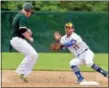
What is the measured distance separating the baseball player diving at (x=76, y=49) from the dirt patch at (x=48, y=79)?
1.03 feet

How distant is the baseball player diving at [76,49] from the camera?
1109 centimetres

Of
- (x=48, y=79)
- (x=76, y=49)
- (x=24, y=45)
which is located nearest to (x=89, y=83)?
(x=76, y=49)

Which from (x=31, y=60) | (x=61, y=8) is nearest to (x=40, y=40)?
(x=61, y=8)

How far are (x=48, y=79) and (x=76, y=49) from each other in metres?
1.14

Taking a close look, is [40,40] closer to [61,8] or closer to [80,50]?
[61,8]

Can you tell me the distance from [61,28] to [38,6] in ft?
17.0

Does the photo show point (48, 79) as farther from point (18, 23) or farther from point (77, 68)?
point (18, 23)

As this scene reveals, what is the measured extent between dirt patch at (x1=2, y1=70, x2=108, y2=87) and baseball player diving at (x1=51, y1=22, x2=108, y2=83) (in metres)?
0.31

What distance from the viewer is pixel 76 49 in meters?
11.3

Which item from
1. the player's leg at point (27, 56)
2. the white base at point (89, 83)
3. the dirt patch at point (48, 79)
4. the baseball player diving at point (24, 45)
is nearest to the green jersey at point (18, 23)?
the baseball player diving at point (24, 45)

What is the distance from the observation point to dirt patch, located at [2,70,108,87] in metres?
10.8

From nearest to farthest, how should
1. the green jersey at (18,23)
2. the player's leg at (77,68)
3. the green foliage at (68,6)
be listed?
the green jersey at (18,23) < the player's leg at (77,68) < the green foliage at (68,6)

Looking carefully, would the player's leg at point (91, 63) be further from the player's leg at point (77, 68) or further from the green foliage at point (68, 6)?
the green foliage at point (68, 6)

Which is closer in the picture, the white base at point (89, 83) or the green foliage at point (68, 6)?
the white base at point (89, 83)
